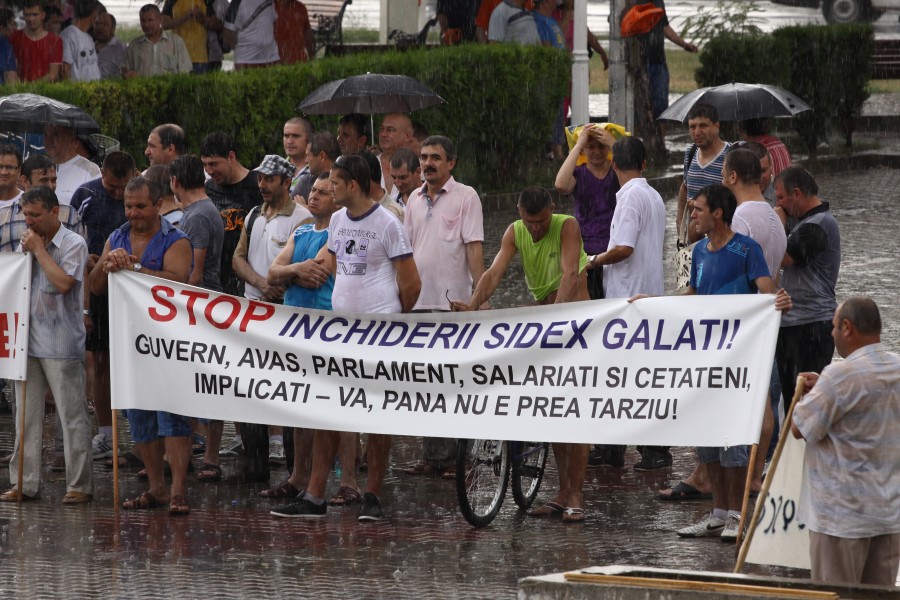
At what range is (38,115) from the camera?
1167cm

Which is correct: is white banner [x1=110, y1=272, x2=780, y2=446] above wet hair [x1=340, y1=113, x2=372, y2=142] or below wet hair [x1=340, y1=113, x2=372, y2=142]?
below

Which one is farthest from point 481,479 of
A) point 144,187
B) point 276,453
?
point 144,187

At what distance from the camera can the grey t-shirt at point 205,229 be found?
995 centimetres

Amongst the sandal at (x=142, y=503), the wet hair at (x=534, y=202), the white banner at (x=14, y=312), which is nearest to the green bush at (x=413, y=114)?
the white banner at (x=14, y=312)

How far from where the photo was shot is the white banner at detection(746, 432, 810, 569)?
23.3 ft

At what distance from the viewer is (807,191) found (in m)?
9.23

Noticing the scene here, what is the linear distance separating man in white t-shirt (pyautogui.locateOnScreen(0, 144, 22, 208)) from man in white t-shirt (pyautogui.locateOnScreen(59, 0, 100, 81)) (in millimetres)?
7349

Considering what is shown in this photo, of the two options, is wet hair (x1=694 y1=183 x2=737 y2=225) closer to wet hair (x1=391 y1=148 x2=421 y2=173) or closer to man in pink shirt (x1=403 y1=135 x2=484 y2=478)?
man in pink shirt (x1=403 y1=135 x2=484 y2=478)

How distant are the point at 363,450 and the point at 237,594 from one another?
326 centimetres

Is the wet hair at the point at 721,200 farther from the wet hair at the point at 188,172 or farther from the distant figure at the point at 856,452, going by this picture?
the wet hair at the point at 188,172

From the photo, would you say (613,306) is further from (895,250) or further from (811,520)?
(895,250)

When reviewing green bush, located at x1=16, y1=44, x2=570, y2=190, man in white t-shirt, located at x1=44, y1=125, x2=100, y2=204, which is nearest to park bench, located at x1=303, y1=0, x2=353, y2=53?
green bush, located at x1=16, y1=44, x2=570, y2=190

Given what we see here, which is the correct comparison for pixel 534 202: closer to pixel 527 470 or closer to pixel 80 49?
pixel 527 470

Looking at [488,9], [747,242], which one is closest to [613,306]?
[747,242]
